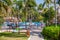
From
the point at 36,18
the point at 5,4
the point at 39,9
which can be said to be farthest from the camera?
the point at 36,18

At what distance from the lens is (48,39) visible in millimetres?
22875

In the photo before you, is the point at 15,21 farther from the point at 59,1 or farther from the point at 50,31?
the point at 50,31

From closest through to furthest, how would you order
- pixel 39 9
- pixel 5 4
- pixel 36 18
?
1. pixel 5 4
2. pixel 39 9
3. pixel 36 18

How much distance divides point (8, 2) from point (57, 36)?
9.48 meters

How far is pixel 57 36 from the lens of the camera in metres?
19.7

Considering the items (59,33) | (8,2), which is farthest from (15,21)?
(59,33)

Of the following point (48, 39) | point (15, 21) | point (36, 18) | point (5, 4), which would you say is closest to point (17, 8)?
point (15, 21)

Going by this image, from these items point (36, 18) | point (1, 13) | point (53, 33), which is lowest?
point (36, 18)

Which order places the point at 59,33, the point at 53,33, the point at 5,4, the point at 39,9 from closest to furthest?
the point at 59,33 → the point at 53,33 → the point at 5,4 → the point at 39,9

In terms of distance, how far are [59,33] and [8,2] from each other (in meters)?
9.98

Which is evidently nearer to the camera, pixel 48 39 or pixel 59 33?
pixel 59 33

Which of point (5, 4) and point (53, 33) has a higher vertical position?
point (5, 4)

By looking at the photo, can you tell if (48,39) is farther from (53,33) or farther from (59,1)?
(59,1)

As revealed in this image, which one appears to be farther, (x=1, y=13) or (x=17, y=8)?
(x=17, y=8)
